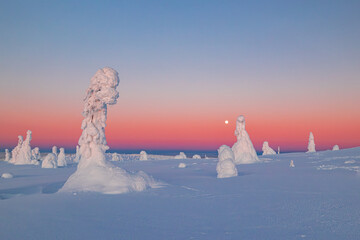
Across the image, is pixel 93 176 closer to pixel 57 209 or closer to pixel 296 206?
pixel 57 209

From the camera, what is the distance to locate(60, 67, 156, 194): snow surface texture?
48.8ft

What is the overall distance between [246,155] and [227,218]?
2972 centimetres

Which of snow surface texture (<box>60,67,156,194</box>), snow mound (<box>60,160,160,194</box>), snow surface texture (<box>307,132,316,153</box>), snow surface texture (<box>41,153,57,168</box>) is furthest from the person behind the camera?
snow surface texture (<box>307,132,316,153</box>)

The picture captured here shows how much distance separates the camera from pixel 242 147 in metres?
38.5

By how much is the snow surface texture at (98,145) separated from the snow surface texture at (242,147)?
23985 mm

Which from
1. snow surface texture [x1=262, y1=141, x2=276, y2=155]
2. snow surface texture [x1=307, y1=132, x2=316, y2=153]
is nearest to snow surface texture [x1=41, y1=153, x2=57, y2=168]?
snow surface texture [x1=262, y1=141, x2=276, y2=155]

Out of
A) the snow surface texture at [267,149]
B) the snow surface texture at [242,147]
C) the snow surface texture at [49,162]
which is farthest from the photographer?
the snow surface texture at [267,149]

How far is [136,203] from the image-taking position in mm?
11781

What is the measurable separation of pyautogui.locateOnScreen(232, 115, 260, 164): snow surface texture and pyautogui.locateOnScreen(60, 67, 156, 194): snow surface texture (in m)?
24.0

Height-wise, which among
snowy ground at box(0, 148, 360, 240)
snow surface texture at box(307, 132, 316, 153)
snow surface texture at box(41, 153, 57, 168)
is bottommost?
snowy ground at box(0, 148, 360, 240)

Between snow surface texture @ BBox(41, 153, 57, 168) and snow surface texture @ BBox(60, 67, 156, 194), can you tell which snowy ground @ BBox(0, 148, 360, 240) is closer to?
snow surface texture @ BBox(60, 67, 156, 194)

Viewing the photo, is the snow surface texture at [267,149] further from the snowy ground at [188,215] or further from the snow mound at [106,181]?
the snow mound at [106,181]

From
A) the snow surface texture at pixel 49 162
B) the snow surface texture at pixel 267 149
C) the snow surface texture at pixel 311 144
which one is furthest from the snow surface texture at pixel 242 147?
the snow surface texture at pixel 311 144

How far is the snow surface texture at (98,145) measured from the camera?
14.9 meters
